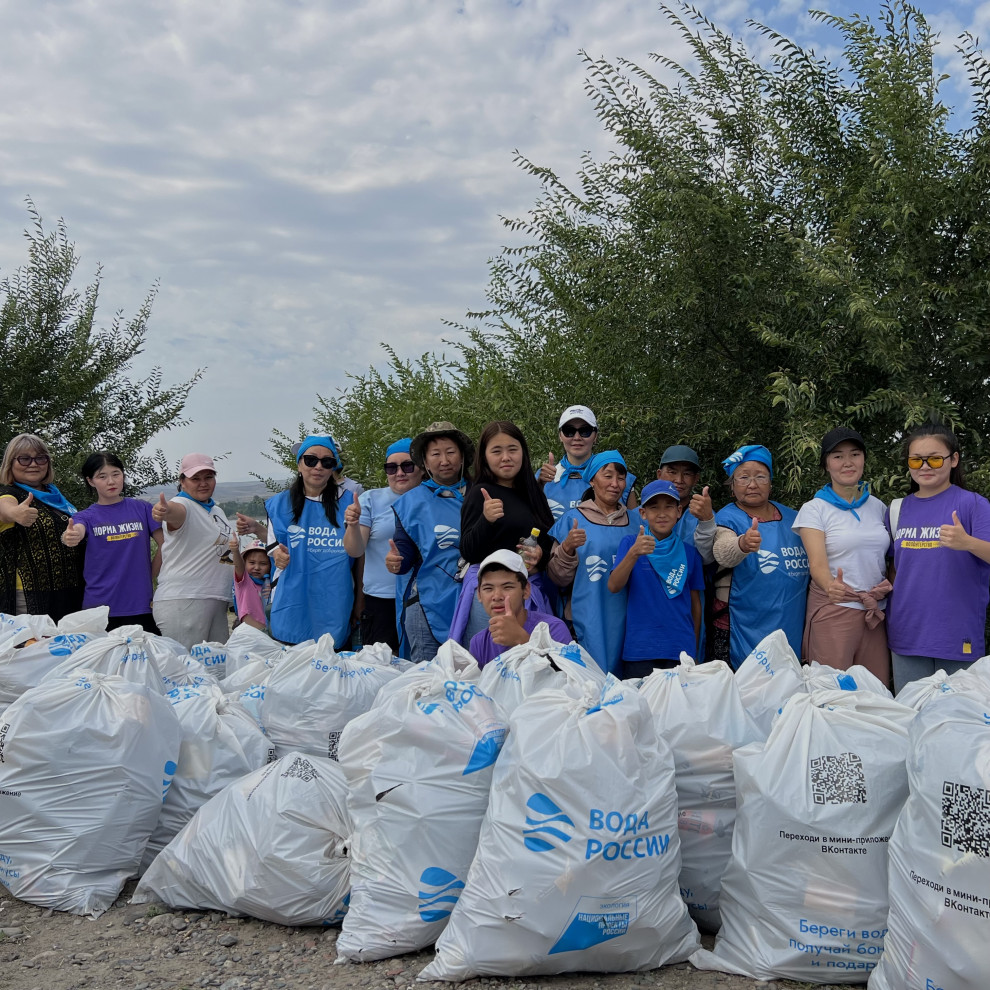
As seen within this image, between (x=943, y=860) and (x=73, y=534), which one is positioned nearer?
(x=943, y=860)

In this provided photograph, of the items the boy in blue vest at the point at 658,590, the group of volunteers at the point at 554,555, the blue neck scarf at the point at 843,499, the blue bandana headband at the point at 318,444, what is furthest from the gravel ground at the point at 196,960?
the blue bandana headband at the point at 318,444

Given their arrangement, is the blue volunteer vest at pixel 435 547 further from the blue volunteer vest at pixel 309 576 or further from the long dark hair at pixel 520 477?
the blue volunteer vest at pixel 309 576

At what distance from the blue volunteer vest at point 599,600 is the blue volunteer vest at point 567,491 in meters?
0.28

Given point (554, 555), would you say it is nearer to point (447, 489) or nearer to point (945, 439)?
point (447, 489)

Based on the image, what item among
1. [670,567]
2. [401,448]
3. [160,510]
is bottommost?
[670,567]

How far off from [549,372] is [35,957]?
446cm

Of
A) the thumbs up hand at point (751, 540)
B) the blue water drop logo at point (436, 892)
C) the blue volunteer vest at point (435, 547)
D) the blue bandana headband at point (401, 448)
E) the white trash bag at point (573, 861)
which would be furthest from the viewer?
the blue bandana headband at point (401, 448)

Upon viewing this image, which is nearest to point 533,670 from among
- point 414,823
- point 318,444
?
point 414,823

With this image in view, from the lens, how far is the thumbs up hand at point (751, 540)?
12.6ft

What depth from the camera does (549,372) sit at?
618 cm

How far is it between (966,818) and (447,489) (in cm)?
276

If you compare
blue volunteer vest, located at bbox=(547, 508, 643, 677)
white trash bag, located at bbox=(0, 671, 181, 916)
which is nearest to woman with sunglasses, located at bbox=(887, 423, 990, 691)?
blue volunteer vest, located at bbox=(547, 508, 643, 677)

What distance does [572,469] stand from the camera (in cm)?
444

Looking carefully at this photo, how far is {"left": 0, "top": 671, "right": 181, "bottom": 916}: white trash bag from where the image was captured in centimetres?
304
